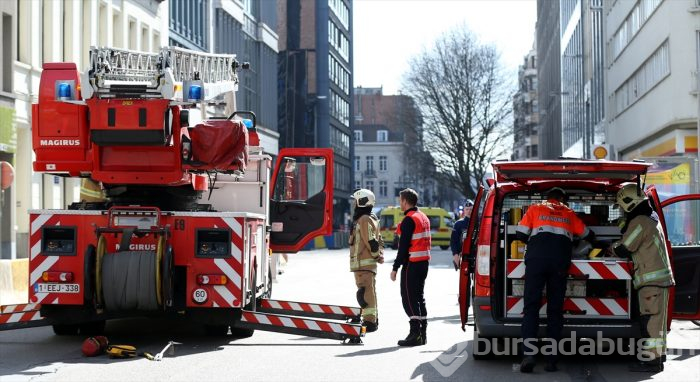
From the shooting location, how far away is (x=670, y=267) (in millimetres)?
11539

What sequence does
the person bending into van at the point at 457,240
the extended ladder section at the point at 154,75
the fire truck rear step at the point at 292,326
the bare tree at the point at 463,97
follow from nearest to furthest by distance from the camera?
1. the extended ladder section at the point at 154,75
2. the fire truck rear step at the point at 292,326
3. the person bending into van at the point at 457,240
4. the bare tree at the point at 463,97

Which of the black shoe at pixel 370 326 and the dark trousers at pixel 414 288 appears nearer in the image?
the dark trousers at pixel 414 288

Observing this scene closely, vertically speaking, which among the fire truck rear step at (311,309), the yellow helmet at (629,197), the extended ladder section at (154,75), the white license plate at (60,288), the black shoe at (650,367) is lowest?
the black shoe at (650,367)

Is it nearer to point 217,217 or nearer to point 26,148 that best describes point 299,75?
point 26,148

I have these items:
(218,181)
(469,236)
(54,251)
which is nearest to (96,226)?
(54,251)

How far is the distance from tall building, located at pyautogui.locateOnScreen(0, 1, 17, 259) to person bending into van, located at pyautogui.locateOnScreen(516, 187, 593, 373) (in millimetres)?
20761

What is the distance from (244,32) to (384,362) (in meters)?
→ 54.7

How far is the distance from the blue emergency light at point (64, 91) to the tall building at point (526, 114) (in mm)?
63044

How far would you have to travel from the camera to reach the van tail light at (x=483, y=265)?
11.6 m

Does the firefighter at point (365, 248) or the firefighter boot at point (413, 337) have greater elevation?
the firefighter at point (365, 248)

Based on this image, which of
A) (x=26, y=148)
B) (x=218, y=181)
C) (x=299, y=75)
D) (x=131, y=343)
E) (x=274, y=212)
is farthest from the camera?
(x=299, y=75)

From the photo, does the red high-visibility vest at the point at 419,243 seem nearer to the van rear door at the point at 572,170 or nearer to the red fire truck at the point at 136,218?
the red fire truck at the point at 136,218

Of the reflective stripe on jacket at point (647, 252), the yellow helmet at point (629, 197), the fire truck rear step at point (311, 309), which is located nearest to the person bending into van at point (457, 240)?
the fire truck rear step at point (311, 309)

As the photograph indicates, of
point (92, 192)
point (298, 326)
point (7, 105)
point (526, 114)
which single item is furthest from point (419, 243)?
point (526, 114)
